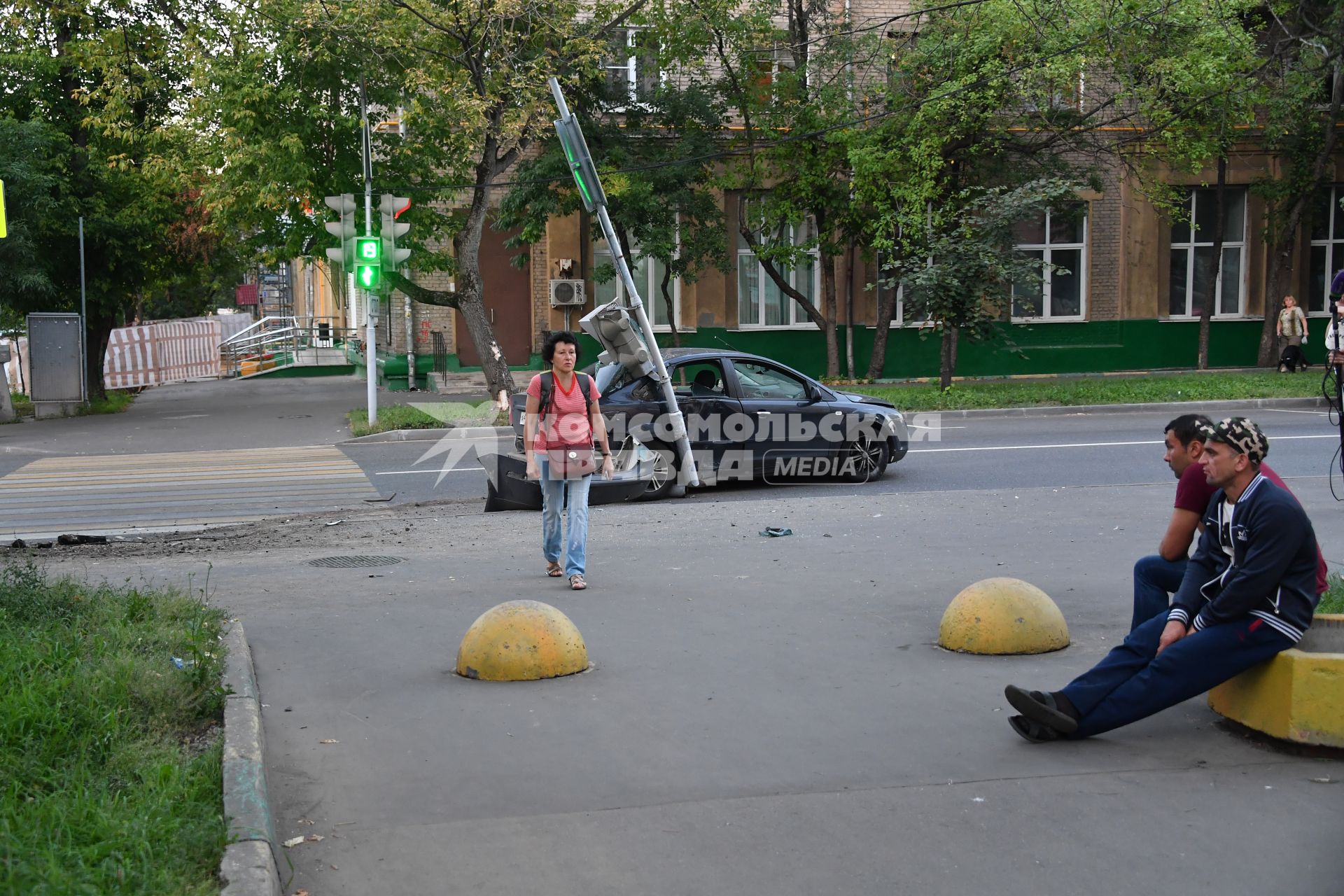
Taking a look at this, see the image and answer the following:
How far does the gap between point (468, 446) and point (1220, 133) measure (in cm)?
1732

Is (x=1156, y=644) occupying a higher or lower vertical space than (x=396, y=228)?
lower

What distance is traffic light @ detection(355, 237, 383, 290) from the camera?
19.8 metres

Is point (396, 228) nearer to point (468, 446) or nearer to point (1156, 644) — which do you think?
point (468, 446)

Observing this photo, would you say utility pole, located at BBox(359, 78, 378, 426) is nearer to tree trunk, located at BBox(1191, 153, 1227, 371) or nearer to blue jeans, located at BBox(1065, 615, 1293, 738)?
blue jeans, located at BBox(1065, 615, 1293, 738)

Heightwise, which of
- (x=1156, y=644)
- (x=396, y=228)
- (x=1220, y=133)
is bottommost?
(x=1156, y=644)

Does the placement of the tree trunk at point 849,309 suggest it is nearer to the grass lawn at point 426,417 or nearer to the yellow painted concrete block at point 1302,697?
the grass lawn at point 426,417

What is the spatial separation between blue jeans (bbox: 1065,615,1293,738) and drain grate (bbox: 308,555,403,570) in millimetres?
5982

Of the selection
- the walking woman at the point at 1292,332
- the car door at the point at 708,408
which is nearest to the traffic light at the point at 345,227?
the car door at the point at 708,408

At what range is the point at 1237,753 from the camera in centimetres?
514

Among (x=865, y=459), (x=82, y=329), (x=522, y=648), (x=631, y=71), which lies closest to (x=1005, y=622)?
(x=522, y=648)

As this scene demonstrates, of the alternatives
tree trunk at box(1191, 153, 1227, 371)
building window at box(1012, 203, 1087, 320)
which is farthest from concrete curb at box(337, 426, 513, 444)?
tree trunk at box(1191, 153, 1227, 371)

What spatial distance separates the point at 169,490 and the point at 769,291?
18.9 m

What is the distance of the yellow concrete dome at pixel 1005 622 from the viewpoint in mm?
6734

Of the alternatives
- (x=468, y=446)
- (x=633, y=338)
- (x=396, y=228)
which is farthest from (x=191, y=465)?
(x=633, y=338)
